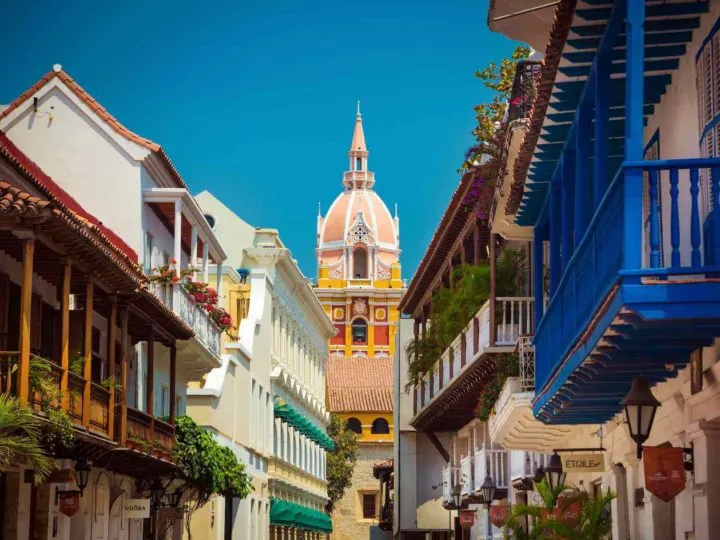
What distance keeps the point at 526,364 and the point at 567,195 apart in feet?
29.3

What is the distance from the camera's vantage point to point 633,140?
10.1 meters

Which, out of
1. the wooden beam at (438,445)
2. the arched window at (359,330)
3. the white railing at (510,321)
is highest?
the arched window at (359,330)

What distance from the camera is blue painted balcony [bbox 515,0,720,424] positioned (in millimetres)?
9984

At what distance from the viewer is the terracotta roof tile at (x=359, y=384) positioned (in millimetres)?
104688

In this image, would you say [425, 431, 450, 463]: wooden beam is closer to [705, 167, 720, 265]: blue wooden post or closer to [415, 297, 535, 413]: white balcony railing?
[415, 297, 535, 413]: white balcony railing

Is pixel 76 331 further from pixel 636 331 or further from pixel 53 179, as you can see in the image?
pixel 636 331

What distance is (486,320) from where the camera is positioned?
93.0 ft

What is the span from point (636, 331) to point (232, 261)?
152 ft

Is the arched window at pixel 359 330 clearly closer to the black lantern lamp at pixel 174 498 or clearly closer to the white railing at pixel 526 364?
the black lantern lamp at pixel 174 498

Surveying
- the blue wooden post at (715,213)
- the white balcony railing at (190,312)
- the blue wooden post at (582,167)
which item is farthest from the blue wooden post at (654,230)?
the white balcony railing at (190,312)

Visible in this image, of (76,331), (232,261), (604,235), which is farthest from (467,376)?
(232,261)

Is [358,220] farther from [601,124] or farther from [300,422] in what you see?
[601,124]

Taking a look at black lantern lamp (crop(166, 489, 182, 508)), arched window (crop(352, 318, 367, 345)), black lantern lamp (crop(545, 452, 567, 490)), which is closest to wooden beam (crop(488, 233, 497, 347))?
black lantern lamp (crop(545, 452, 567, 490))

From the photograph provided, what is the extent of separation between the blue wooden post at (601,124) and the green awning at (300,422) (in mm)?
44262
